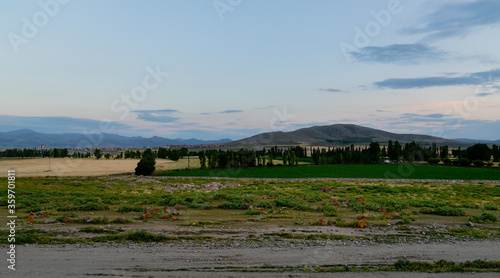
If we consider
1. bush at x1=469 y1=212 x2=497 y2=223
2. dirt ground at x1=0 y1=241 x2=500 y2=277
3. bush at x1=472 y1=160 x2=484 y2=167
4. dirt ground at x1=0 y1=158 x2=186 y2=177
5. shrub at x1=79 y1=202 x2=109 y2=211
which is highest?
bush at x1=472 y1=160 x2=484 y2=167

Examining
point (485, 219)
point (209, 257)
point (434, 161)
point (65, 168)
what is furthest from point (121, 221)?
point (434, 161)

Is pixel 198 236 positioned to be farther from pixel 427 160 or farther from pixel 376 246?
pixel 427 160

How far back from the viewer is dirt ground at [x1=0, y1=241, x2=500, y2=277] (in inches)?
340

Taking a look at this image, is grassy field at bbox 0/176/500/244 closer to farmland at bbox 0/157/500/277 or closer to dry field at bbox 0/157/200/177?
farmland at bbox 0/157/500/277

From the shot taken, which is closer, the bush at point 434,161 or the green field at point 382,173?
the green field at point 382,173

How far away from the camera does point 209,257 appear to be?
391 inches

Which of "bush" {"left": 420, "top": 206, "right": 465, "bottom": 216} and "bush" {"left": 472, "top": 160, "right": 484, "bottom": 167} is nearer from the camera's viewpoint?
"bush" {"left": 420, "top": 206, "right": 465, "bottom": 216}

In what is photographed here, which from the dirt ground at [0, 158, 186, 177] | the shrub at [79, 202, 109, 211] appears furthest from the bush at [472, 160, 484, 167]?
the shrub at [79, 202, 109, 211]

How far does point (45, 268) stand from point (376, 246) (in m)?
10.9

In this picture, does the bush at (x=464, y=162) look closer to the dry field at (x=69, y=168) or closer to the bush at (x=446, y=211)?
the dry field at (x=69, y=168)

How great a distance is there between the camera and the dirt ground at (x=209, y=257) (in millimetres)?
8625

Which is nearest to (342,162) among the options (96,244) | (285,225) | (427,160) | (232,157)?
(427,160)

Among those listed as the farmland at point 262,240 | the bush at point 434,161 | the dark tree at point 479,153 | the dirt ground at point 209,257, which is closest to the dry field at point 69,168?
the farmland at point 262,240

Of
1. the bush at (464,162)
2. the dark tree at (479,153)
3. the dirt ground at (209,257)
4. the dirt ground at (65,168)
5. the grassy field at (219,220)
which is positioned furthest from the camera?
the dark tree at (479,153)
